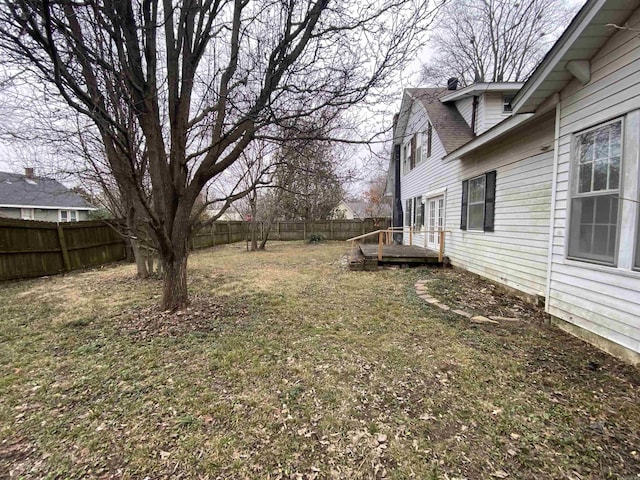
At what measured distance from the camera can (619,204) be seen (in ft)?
9.62

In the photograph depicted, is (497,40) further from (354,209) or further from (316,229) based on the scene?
(354,209)

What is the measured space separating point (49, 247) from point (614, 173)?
1133cm

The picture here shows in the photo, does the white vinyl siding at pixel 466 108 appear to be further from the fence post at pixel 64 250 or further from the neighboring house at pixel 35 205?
the neighboring house at pixel 35 205

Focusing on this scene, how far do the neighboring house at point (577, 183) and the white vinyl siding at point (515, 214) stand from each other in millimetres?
19

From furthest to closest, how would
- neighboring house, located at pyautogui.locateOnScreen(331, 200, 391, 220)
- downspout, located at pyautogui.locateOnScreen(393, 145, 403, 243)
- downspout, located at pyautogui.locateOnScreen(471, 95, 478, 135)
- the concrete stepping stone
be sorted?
neighboring house, located at pyautogui.locateOnScreen(331, 200, 391, 220), downspout, located at pyautogui.locateOnScreen(393, 145, 403, 243), downspout, located at pyautogui.locateOnScreen(471, 95, 478, 135), the concrete stepping stone

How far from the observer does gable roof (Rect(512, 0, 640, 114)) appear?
279cm

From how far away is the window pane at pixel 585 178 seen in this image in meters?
3.34

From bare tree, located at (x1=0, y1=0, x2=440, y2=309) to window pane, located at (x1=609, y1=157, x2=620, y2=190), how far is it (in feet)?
8.49

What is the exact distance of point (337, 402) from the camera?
2.38m

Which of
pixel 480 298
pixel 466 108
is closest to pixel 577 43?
pixel 480 298

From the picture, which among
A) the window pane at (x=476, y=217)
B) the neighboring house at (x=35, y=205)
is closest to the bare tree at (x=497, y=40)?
the window pane at (x=476, y=217)

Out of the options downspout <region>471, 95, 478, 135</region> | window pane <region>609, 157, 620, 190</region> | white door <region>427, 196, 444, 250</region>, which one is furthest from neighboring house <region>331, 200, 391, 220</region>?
window pane <region>609, 157, 620, 190</region>

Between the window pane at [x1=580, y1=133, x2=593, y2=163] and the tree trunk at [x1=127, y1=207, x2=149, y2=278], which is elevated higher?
the window pane at [x1=580, y1=133, x2=593, y2=163]

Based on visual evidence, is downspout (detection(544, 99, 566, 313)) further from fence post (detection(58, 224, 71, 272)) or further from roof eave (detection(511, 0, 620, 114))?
fence post (detection(58, 224, 71, 272))
